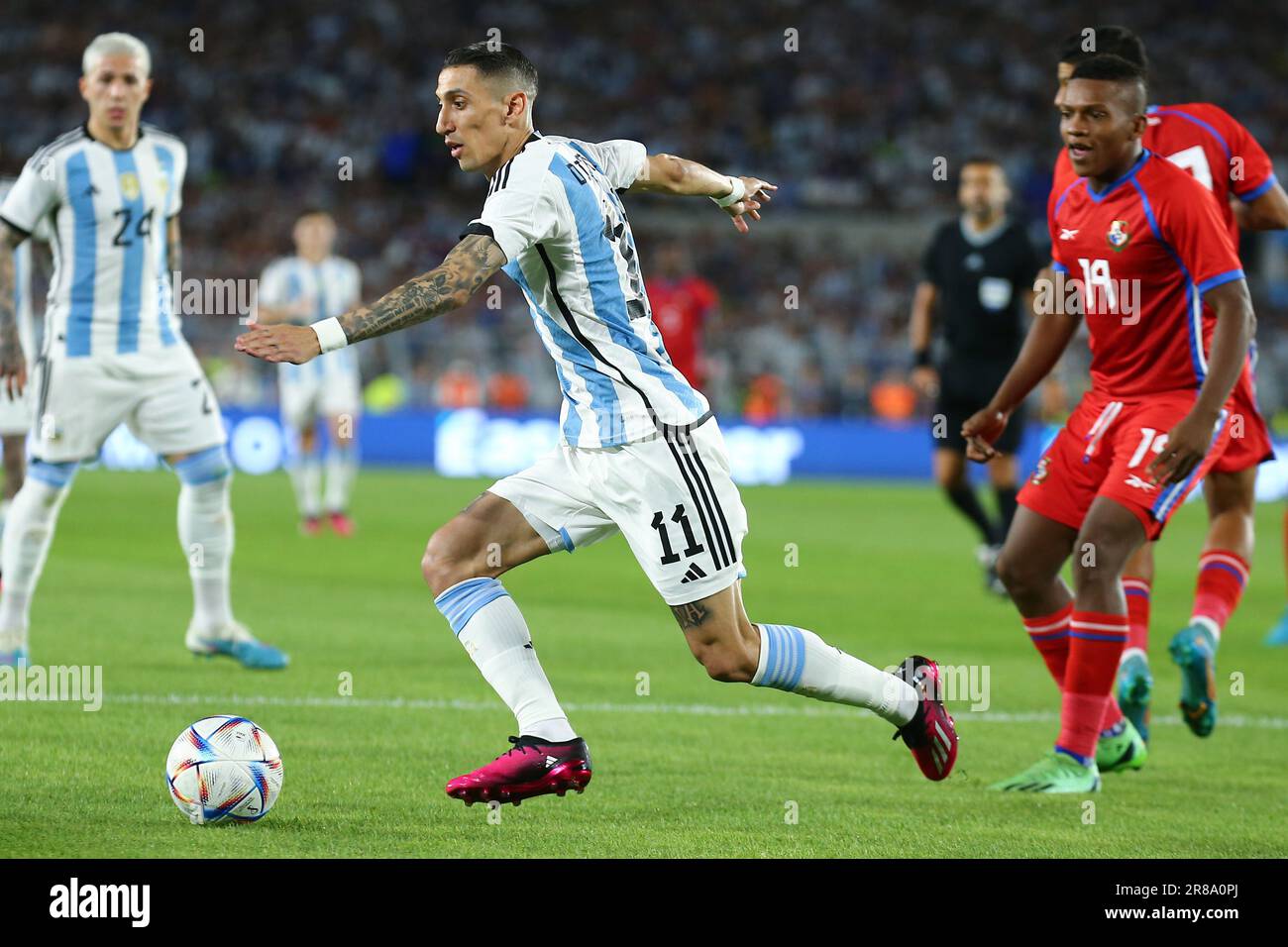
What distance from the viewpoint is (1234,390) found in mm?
6383

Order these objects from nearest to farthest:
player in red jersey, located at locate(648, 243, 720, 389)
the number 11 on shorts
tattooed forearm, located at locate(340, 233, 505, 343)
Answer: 1. tattooed forearm, located at locate(340, 233, 505, 343)
2. the number 11 on shorts
3. player in red jersey, located at locate(648, 243, 720, 389)

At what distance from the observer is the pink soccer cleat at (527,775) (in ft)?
15.9

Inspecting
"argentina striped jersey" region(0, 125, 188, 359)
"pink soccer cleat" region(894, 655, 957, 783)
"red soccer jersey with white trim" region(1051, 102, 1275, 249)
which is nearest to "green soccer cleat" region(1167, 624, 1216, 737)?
"pink soccer cleat" region(894, 655, 957, 783)

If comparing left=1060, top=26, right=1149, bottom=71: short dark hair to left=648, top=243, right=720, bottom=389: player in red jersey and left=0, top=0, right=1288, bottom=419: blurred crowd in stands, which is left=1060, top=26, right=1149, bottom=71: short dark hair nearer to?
left=648, top=243, right=720, bottom=389: player in red jersey

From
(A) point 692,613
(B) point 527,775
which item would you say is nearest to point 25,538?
(B) point 527,775

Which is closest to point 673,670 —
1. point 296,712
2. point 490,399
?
point 296,712

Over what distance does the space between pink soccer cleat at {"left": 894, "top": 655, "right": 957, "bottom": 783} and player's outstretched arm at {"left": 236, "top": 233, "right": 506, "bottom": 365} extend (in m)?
1.96

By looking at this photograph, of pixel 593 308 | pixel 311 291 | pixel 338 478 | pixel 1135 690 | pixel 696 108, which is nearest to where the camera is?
pixel 593 308

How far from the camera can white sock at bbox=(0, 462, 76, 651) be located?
7.55 m

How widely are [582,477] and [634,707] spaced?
2287 mm

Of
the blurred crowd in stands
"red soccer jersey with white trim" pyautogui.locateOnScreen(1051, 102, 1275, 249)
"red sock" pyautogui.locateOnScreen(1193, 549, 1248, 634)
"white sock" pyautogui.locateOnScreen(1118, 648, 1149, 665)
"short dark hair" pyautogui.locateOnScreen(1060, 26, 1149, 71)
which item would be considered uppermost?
the blurred crowd in stands

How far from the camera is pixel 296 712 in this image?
6789 mm

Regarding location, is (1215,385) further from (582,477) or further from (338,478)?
(338,478)
